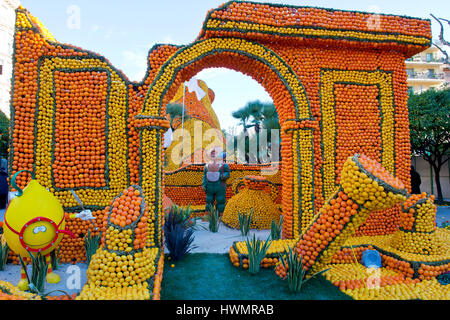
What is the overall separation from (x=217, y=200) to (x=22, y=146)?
4.69 m

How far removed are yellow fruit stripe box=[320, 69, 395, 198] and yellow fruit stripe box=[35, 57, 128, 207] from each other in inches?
160

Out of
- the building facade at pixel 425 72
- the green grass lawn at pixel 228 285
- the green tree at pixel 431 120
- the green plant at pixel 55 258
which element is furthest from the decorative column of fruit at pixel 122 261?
the building facade at pixel 425 72

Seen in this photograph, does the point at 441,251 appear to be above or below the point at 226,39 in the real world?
below

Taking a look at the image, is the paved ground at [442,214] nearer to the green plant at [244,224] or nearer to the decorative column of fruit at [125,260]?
the green plant at [244,224]

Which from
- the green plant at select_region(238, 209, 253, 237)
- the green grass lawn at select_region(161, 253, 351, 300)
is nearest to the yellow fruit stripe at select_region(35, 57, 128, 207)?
the green grass lawn at select_region(161, 253, 351, 300)

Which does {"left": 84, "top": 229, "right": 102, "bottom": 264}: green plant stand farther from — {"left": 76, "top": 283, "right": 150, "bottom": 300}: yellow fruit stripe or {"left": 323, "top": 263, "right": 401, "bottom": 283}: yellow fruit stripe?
{"left": 323, "top": 263, "right": 401, "bottom": 283}: yellow fruit stripe

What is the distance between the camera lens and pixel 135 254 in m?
3.56

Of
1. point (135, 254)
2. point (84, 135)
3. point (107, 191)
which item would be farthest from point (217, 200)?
point (135, 254)

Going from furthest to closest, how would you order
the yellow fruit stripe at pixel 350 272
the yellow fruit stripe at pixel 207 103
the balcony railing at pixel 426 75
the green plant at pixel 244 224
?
the balcony railing at pixel 426 75
the yellow fruit stripe at pixel 207 103
the green plant at pixel 244 224
the yellow fruit stripe at pixel 350 272

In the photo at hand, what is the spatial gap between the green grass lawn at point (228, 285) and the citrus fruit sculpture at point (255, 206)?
2.33m

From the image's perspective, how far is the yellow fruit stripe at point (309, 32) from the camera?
5.57m
